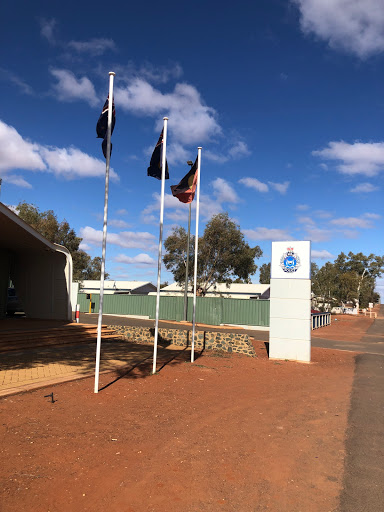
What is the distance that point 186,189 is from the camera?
11.4 metres

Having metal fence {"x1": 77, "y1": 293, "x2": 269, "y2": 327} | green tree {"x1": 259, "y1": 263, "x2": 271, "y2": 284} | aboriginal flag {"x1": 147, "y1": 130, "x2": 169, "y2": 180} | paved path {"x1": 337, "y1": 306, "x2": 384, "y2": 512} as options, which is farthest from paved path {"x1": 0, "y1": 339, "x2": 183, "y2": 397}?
green tree {"x1": 259, "y1": 263, "x2": 271, "y2": 284}

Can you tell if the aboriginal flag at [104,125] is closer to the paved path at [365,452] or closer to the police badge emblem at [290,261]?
the paved path at [365,452]

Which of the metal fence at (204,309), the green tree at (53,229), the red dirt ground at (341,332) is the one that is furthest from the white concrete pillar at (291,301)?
the green tree at (53,229)

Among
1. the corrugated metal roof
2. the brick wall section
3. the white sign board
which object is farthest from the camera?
the corrugated metal roof

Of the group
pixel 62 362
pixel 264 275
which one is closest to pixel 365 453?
pixel 62 362

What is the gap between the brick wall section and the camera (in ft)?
49.9

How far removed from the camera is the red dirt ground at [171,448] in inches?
155

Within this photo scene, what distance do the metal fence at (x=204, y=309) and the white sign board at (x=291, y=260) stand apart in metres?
14.0

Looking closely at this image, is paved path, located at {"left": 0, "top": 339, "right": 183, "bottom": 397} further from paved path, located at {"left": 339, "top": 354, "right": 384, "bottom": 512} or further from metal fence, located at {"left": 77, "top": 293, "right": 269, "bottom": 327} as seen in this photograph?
metal fence, located at {"left": 77, "top": 293, "right": 269, "bottom": 327}

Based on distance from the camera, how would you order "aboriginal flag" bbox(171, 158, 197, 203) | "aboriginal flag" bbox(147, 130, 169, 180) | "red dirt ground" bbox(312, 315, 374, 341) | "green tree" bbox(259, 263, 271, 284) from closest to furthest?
"aboriginal flag" bbox(147, 130, 169, 180) → "aboriginal flag" bbox(171, 158, 197, 203) → "red dirt ground" bbox(312, 315, 374, 341) → "green tree" bbox(259, 263, 271, 284)

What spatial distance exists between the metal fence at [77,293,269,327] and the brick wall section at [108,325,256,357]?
39.6 feet

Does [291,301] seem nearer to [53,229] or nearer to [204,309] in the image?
[204,309]

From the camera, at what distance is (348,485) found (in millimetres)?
4371

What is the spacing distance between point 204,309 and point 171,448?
25.5 m
